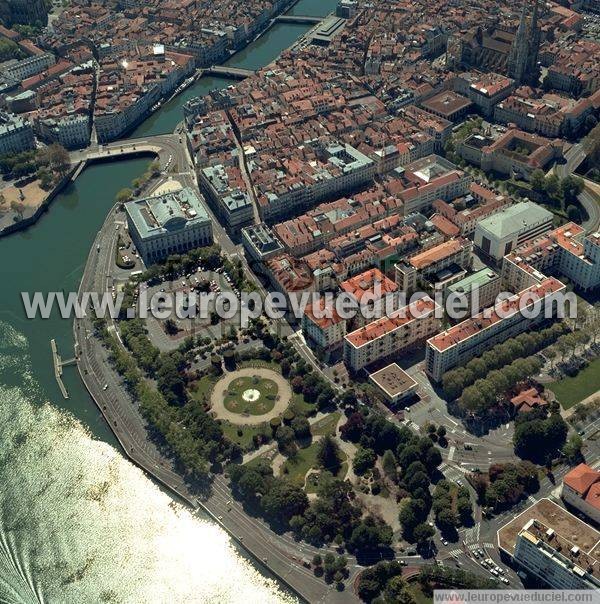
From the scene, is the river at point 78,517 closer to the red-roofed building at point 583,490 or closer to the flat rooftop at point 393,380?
the flat rooftop at point 393,380

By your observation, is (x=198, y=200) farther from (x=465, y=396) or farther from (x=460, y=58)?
(x=460, y=58)

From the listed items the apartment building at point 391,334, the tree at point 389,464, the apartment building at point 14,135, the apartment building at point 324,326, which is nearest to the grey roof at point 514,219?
the apartment building at point 391,334

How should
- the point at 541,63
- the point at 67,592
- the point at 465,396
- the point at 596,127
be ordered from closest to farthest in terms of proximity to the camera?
1. the point at 67,592
2. the point at 465,396
3. the point at 596,127
4. the point at 541,63

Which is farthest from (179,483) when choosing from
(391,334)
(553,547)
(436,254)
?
(436,254)

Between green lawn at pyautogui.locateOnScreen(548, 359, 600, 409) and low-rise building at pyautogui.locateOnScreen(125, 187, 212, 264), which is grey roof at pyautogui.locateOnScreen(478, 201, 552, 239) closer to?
green lawn at pyautogui.locateOnScreen(548, 359, 600, 409)

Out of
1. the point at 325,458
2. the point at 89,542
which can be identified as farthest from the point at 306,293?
the point at 89,542
